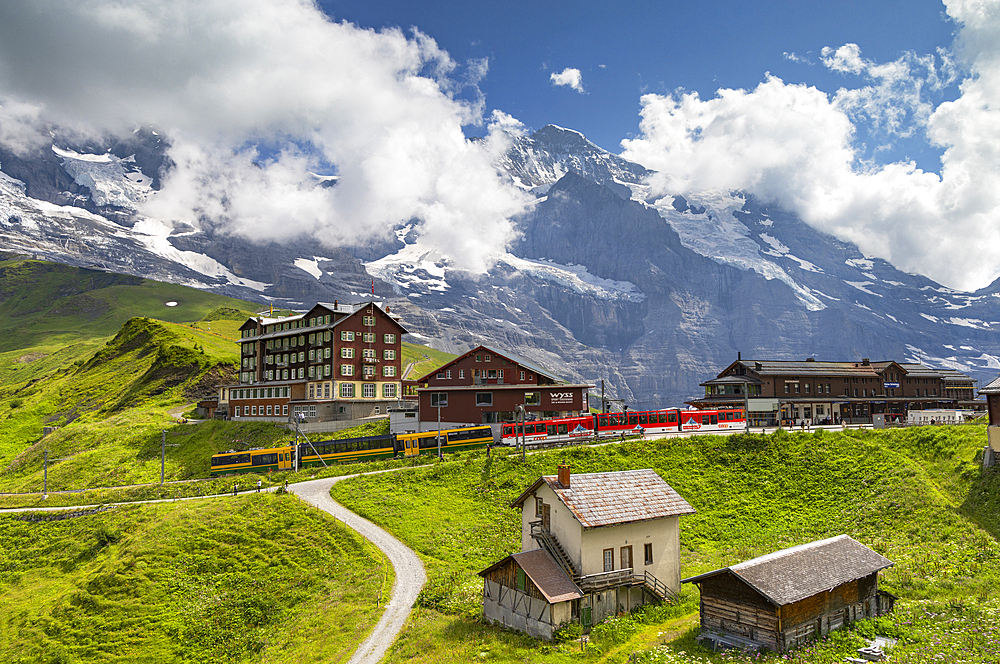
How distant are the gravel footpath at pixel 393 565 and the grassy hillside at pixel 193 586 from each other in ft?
2.57

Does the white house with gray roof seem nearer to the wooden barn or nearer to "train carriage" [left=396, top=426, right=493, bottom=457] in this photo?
the wooden barn

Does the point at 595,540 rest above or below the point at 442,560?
above

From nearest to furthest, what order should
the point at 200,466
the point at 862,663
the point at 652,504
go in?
the point at 862,663 < the point at 652,504 < the point at 200,466

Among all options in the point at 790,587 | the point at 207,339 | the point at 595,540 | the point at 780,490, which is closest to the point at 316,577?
the point at 595,540

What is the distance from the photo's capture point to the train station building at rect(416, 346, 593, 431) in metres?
79.9

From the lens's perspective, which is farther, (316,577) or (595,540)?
(316,577)

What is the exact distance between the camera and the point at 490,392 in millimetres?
81188

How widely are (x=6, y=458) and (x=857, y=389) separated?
13402 centimetres

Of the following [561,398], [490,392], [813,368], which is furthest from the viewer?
[813,368]

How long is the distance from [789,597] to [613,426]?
46.4m

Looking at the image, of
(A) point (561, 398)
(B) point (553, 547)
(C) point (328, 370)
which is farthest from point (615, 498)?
(C) point (328, 370)

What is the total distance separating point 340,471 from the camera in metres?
61.5

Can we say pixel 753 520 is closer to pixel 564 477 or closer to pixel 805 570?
pixel 805 570

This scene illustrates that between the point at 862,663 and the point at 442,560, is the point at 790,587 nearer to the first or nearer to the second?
the point at 862,663
